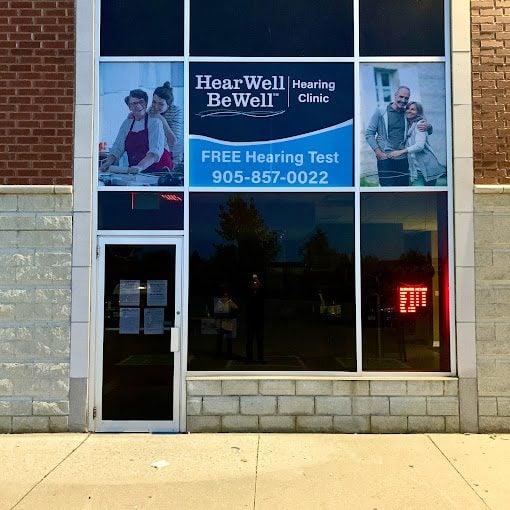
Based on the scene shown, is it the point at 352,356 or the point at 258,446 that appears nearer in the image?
the point at 258,446

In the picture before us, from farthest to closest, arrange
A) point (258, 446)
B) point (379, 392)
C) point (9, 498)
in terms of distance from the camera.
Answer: point (379, 392) → point (258, 446) → point (9, 498)

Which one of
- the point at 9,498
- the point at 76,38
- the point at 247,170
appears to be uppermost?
the point at 76,38

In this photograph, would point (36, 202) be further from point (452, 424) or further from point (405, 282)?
point (452, 424)

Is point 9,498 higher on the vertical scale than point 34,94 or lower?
lower

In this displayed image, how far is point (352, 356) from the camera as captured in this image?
6629 mm

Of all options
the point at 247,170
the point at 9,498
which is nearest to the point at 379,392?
the point at 247,170

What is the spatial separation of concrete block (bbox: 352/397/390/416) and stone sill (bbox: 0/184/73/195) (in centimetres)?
419

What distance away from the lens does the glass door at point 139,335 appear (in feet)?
21.5

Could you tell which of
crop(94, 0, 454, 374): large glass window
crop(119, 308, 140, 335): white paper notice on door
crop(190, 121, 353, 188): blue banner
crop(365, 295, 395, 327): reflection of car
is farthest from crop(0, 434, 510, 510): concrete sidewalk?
crop(190, 121, 353, 188): blue banner

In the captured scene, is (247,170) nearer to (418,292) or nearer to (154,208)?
(154,208)

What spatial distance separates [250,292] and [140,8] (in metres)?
3.76

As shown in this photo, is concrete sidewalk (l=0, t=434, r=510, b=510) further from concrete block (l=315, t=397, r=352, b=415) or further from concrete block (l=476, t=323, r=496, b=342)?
concrete block (l=476, t=323, r=496, b=342)

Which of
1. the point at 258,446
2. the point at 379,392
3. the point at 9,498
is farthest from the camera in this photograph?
the point at 379,392

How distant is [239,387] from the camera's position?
6516 mm
